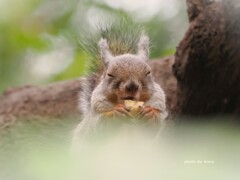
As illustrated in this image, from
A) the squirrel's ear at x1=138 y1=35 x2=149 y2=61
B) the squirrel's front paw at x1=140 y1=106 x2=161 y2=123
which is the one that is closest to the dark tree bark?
the squirrel's front paw at x1=140 y1=106 x2=161 y2=123

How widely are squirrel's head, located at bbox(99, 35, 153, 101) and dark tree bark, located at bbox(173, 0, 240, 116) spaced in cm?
26

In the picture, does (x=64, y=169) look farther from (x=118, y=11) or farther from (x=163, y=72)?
(x=163, y=72)

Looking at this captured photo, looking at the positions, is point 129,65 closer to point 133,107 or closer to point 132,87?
point 132,87

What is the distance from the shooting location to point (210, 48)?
104 inches

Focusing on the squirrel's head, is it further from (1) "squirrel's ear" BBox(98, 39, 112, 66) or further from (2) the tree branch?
(2) the tree branch

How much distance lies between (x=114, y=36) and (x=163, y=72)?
1.52 metres

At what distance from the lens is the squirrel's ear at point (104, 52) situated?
3.42 metres

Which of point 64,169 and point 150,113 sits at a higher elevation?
point 150,113

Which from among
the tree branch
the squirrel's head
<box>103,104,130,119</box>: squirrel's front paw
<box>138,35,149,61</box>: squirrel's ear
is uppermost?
the tree branch

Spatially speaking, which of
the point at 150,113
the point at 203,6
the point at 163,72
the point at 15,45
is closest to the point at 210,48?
the point at 203,6

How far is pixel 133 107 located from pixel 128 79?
0.77ft

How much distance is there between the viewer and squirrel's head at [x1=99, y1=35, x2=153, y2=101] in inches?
116

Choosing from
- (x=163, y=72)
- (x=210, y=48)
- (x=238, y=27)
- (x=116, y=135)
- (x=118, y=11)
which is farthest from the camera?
(x=163, y=72)

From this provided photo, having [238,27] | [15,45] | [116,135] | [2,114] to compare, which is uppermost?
[2,114]
